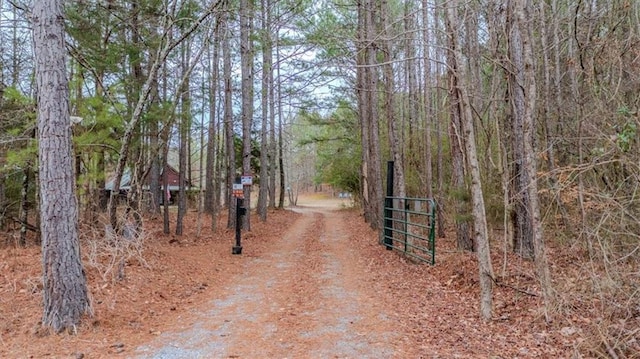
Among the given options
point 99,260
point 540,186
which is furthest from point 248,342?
Result: point 540,186

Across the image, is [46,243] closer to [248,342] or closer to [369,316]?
[248,342]

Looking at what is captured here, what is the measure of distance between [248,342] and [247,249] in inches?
237

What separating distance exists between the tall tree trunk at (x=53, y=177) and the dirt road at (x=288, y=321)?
1.12 metres

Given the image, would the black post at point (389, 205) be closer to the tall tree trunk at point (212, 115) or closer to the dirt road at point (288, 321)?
the dirt road at point (288, 321)

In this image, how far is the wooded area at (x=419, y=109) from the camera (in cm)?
423

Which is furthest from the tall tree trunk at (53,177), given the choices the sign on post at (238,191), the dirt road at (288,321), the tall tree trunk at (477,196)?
the sign on post at (238,191)

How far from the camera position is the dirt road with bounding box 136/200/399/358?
147 inches

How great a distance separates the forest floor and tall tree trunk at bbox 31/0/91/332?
0.28 metres

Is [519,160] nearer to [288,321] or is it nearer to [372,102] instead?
[288,321]

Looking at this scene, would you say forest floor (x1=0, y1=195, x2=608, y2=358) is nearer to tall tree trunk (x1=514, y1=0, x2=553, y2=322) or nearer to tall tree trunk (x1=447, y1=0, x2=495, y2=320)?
tall tree trunk (x1=447, y1=0, x2=495, y2=320)

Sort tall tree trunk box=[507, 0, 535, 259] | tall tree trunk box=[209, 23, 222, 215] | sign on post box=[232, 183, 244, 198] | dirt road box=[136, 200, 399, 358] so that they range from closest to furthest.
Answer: dirt road box=[136, 200, 399, 358]
tall tree trunk box=[507, 0, 535, 259]
sign on post box=[232, 183, 244, 198]
tall tree trunk box=[209, 23, 222, 215]

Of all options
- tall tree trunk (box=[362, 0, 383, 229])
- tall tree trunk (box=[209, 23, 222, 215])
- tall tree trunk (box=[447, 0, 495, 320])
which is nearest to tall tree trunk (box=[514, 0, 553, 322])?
tall tree trunk (box=[447, 0, 495, 320])

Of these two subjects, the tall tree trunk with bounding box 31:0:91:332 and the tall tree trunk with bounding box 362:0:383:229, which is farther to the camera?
the tall tree trunk with bounding box 362:0:383:229

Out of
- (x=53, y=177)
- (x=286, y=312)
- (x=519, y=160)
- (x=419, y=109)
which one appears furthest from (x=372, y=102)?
(x=53, y=177)
